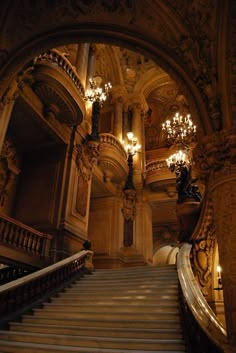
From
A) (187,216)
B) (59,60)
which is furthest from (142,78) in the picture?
(187,216)

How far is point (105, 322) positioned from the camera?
427cm

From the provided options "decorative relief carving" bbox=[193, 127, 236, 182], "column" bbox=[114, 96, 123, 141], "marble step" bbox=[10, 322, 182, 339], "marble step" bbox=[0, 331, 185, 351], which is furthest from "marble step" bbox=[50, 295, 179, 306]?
"column" bbox=[114, 96, 123, 141]

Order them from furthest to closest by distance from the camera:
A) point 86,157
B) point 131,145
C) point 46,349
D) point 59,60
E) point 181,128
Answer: point 131,145 < point 181,128 < point 86,157 < point 59,60 < point 46,349

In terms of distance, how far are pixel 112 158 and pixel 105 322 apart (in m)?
8.84

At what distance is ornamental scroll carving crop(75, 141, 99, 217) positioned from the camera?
1018 cm

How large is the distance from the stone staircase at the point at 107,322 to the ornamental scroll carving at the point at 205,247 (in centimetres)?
56

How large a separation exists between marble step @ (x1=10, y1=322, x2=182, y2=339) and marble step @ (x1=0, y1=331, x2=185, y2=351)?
137 millimetres

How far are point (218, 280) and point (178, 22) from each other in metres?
4.19

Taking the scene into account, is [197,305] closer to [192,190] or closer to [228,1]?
[228,1]

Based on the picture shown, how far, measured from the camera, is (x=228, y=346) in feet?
8.21

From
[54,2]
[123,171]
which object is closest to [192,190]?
[54,2]

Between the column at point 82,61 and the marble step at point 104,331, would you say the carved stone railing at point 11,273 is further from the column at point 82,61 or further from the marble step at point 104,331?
the column at point 82,61

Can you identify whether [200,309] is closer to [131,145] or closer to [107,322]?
[107,322]

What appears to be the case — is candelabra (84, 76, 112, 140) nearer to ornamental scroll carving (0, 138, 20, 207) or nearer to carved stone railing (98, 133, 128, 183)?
carved stone railing (98, 133, 128, 183)
